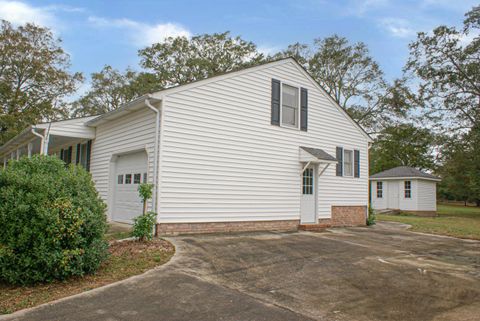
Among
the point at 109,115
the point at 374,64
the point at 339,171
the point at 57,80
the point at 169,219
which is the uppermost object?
the point at 374,64

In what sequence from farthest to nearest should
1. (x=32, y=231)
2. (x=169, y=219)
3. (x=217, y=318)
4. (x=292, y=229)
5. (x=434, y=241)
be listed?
1. (x=292, y=229)
2. (x=434, y=241)
3. (x=169, y=219)
4. (x=32, y=231)
5. (x=217, y=318)

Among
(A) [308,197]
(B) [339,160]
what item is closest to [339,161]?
(B) [339,160]

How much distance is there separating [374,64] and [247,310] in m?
28.5

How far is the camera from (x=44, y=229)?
4.94 metres

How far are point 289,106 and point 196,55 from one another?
18504 mm

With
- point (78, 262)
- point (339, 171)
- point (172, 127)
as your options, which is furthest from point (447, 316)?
point (339, 171)

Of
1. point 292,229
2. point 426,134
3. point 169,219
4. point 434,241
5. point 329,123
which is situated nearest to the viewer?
point 169,219

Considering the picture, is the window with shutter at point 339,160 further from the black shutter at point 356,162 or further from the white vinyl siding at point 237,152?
the black shutter at point 356,162

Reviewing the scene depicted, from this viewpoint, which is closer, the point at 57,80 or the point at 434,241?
the point at 434,241

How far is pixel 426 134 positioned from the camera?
2977 cm

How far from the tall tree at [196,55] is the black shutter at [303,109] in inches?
642

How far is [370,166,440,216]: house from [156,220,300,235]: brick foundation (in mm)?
17771

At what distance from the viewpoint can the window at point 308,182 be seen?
1257 centimetres

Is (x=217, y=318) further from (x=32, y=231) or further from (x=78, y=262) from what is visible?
(x=32, y=231)
